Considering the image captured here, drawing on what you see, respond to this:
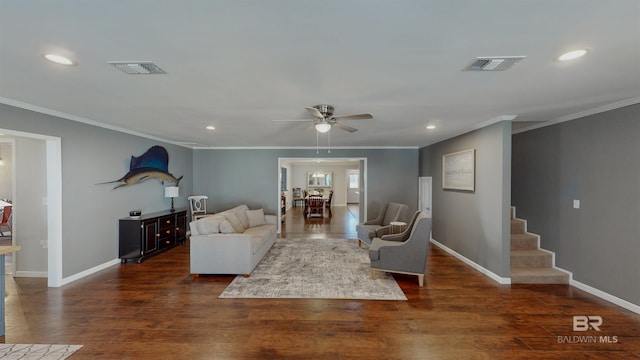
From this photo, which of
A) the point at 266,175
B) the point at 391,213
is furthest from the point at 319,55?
the point at 266,175

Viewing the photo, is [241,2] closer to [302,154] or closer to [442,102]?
[442,102]

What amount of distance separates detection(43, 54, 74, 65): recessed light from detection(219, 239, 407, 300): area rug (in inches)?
110

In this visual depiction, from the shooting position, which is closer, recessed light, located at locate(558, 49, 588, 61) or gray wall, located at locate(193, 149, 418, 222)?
recessed light, located at locate(558, 49, 588, 61)

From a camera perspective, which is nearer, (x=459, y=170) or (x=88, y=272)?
(x=88, y=272)

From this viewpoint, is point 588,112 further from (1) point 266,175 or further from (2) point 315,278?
(1) point 266,175

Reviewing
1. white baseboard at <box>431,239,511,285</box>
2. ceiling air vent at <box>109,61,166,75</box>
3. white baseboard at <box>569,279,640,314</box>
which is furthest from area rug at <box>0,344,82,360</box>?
white baseboard at <box>569,279,640,314</box>

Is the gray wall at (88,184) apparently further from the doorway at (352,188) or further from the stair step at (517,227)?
the doorway at (352,188)

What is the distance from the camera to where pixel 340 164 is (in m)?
13.6

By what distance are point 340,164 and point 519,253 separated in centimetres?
984

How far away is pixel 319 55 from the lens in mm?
1864

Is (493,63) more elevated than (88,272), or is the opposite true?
(493,63)

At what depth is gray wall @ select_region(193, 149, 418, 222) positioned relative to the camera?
22.9ft

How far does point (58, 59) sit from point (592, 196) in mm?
5772

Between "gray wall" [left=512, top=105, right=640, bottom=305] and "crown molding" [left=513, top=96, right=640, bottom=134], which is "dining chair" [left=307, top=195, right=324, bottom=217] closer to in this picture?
"gray wall" [left=512, top=105, right=640, bottom=305]
